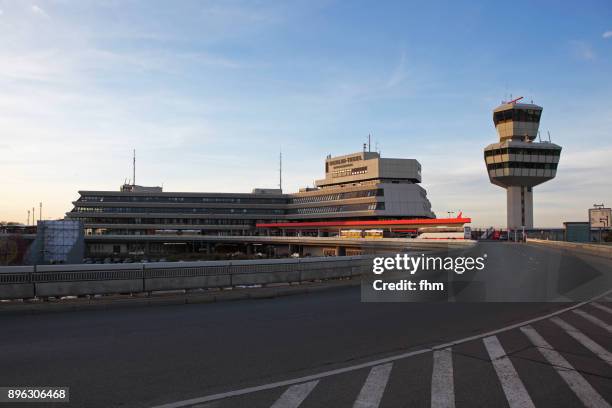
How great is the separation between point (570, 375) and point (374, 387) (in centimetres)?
312

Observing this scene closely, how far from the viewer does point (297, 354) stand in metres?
8.59

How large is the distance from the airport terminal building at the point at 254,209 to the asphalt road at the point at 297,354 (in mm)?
106262

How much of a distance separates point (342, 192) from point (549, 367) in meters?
122

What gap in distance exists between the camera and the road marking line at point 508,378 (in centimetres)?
618

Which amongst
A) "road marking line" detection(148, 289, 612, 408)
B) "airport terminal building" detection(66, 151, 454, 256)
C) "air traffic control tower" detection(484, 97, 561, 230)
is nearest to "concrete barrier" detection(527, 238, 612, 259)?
"road marking line" detection(148, 289, 612, 408)

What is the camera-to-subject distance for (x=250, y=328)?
36.2 feet

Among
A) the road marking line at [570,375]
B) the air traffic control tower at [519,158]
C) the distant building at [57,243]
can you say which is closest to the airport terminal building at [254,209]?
the air traffic control tower at [519,158]

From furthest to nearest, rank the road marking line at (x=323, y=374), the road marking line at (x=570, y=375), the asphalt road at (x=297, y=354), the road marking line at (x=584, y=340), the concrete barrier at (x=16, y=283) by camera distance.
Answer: the concrete barrier at (x=16, y=283) → the road marking line at (x=584, y=340) → the asphalt road at (x=297, y=354) → the road marking line at (x=570, y=375) → the road marking line at (x=323, y=374)

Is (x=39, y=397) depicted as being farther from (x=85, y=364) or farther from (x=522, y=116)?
(x=522, y=116)

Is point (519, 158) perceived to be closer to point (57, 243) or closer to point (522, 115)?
point (522, 115)

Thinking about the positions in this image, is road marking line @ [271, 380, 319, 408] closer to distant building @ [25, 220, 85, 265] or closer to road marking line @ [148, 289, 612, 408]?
road marking line @ [148, 289, 612, 408]

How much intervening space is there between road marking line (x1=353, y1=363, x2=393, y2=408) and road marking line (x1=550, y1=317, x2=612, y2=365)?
12.8ft

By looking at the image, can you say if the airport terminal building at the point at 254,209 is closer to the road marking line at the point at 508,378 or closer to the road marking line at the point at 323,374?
the road marking line at the point at 323,374

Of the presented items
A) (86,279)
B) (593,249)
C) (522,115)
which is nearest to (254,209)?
(522,115)
